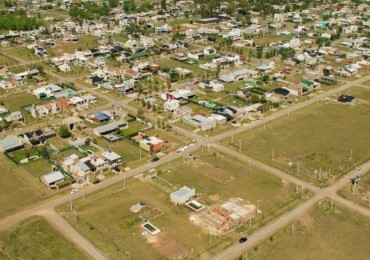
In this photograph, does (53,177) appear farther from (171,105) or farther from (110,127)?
(171,105)

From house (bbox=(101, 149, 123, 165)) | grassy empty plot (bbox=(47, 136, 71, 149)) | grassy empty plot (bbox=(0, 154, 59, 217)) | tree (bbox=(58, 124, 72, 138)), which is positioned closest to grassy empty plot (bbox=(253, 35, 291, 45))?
tree (bbox=(58, 124, 72, 138))

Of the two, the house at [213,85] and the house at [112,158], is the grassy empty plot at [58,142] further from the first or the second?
the house at [213,85]

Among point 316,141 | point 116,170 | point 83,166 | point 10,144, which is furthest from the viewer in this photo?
point 316,141

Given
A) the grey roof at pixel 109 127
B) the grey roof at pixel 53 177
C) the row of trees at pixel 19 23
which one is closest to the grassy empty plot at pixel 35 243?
the grey roof at pixel 53 177

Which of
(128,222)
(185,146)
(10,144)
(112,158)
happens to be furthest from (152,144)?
(10,144)

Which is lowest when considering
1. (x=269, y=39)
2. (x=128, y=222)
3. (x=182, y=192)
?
(x=269, y=39)

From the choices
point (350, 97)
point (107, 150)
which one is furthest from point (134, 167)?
point (350, 97)

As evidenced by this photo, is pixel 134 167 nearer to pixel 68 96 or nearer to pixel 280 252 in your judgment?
pixel 280 252
